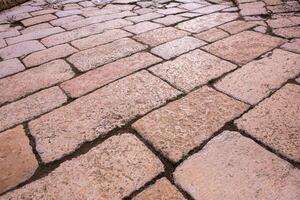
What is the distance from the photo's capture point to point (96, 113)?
63.7 inches

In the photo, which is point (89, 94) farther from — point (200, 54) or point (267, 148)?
point (267, 148)

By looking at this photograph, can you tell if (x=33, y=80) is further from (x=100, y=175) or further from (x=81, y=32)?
(x=100, y=175)

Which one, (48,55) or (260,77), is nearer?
(260,77)

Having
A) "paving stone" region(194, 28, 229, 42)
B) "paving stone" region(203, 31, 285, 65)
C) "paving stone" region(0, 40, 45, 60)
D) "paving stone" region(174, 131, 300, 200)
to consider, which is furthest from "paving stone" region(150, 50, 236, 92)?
"paving stone" region(0, 40, 45, 60)

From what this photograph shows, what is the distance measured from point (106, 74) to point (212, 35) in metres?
1.14

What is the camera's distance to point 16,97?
6.11 ft

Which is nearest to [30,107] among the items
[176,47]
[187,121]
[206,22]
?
[187,121]

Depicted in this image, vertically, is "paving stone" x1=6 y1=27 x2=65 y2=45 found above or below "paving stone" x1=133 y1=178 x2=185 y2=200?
below

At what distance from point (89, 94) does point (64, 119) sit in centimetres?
27

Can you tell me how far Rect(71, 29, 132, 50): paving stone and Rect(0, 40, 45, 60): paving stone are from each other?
0.37 metres

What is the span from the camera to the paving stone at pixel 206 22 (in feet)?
9.04

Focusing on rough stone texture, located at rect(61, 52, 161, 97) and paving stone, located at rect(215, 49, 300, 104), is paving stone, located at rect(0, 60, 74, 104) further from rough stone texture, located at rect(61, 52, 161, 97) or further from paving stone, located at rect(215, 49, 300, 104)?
paving stone, located at rect(215, 49, 300, 104)

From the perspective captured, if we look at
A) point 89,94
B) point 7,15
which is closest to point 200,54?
point 89,94

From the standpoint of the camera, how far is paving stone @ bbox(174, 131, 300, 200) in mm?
1101
